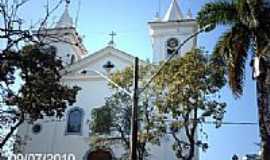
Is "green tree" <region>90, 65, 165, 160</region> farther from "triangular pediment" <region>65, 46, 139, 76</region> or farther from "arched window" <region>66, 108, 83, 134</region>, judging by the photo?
"triangular pediment" <region>65, 46, 139, 76</region>

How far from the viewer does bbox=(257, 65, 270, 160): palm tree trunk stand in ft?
44.8

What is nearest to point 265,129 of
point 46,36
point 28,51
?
point 28,51

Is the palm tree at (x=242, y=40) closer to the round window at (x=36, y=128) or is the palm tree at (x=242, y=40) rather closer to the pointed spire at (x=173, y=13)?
the round window at (x=36, y=128)

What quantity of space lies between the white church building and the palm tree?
49.3 feet

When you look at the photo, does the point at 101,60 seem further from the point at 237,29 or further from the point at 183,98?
the point at 237,29

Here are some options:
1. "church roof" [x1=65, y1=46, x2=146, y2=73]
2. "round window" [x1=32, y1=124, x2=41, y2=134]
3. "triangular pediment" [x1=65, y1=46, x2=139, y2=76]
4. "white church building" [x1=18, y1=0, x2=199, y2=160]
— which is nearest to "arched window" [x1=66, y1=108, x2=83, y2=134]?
"white church building" [x1=18, y1=0, x2=199, y2=160]

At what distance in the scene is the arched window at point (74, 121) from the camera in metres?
33.1

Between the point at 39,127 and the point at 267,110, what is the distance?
22.9 meters

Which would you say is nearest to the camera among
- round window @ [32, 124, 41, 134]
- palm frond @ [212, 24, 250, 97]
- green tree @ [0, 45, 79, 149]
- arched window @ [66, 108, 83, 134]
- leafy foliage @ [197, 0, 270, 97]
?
green tree @ [0, 45, 79, 149]

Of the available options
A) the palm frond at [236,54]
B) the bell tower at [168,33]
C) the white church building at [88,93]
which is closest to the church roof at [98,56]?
the white church building at [88,93]

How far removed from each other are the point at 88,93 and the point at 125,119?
8.03 m

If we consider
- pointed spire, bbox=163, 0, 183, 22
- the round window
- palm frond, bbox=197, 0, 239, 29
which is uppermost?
pointed spire, bbox=163, 0, 183, 22
